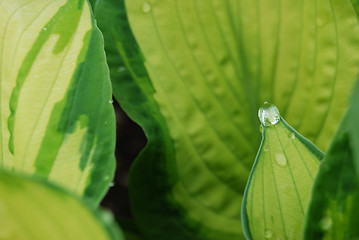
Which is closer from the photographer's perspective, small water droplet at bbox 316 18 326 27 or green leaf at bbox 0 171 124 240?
green leaf at bbox 0 171 124 240

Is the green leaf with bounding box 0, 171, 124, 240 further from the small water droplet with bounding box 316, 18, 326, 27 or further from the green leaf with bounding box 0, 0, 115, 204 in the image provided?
the small water droplet with bounding box 316, 18, 326, 27

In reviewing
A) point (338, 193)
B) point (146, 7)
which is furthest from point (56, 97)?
point (338, 193)

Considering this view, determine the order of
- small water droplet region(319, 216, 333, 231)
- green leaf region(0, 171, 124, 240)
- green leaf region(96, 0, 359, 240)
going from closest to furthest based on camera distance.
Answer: green leaf region(0, 171, 124, 240), small water droplet region(319, 216, 333, 231), green leaf region(96, 0, 359, 240)

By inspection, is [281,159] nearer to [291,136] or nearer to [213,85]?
[291,136]

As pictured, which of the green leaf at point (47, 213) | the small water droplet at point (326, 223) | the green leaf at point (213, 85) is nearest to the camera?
the green leaf at point (47, 213)

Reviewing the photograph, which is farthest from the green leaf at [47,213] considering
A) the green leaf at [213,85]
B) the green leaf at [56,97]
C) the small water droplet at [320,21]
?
the small water droplet at [320,21]

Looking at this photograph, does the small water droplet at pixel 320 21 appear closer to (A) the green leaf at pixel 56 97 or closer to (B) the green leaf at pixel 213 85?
(B) the green leaf at pixel 213 85

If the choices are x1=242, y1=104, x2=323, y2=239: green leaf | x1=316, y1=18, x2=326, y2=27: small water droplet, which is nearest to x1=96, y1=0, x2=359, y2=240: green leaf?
x1=316, y1=18, x2=326, y2=27: small water droplet
